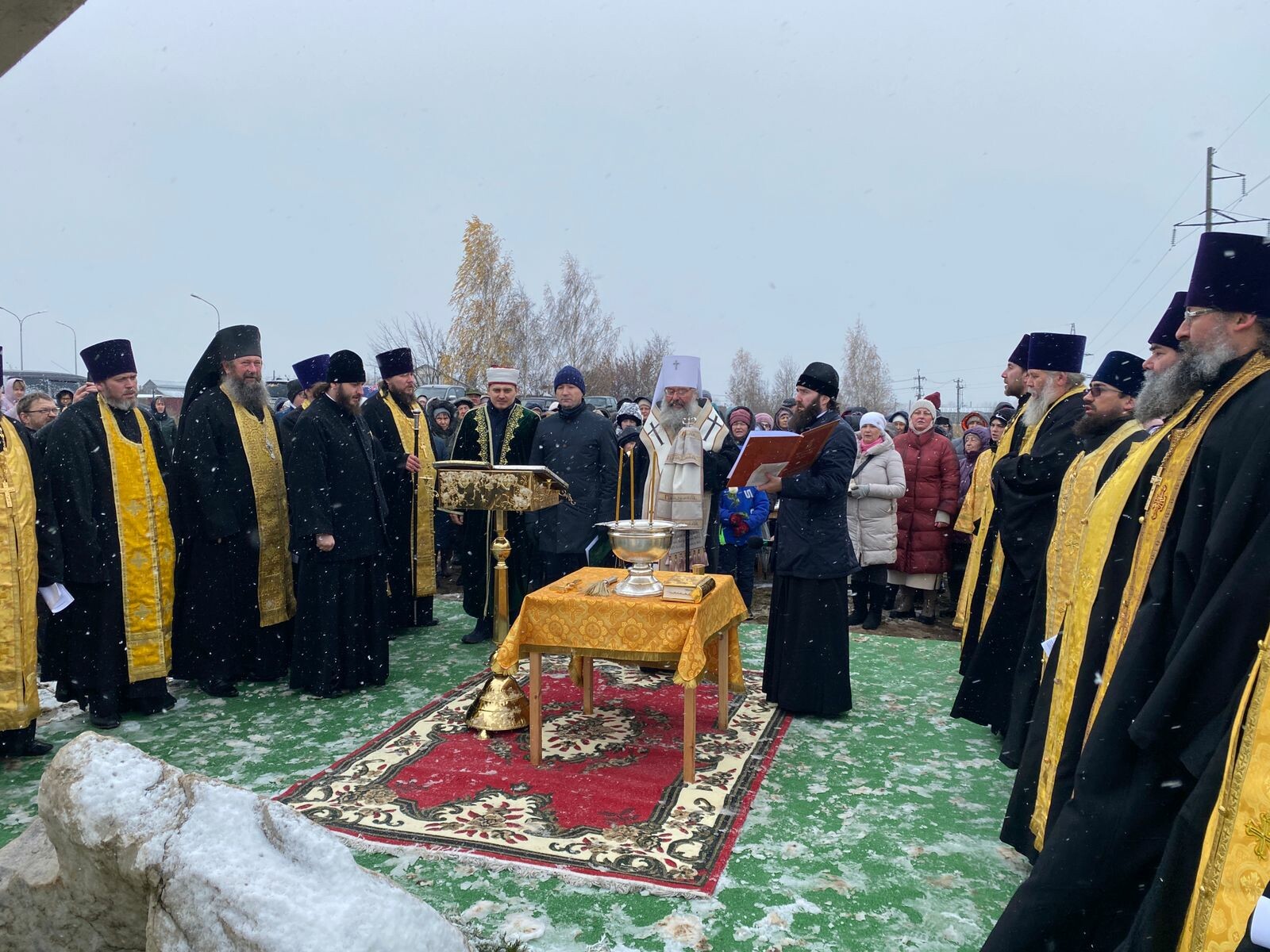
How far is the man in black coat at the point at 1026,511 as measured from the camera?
4707mm

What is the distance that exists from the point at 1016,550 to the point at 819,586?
1082 mm

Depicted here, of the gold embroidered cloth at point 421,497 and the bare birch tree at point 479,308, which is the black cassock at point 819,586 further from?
the bare birch tree at point 479,308

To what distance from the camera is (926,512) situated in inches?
308

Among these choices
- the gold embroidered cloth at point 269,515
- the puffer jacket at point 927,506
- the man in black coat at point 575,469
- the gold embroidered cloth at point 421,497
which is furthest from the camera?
the puffer jacket at point 927,506

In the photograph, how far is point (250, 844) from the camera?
1907 mm

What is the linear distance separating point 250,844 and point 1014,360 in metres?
5.59

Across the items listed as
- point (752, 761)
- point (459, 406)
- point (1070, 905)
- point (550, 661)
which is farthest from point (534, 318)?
point (1070, 905)

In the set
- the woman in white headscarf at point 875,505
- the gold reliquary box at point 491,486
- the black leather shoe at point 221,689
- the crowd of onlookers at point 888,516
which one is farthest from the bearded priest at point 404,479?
the woman in white headscarf at point 875,505

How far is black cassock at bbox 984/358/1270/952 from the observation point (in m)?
2.10

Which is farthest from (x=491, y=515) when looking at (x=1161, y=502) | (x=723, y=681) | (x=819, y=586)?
(x=1161, y=502)

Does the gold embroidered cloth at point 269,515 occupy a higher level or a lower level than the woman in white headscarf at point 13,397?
lower

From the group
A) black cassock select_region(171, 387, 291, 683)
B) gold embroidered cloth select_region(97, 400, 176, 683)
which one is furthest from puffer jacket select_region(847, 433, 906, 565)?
gold embroidered cloth select_region(97, 400, 176, 683)

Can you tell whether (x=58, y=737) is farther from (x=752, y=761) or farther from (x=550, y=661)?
(x=752, y=761)

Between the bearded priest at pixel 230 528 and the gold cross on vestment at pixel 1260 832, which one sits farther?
the bearded priest at pixel 230 528
